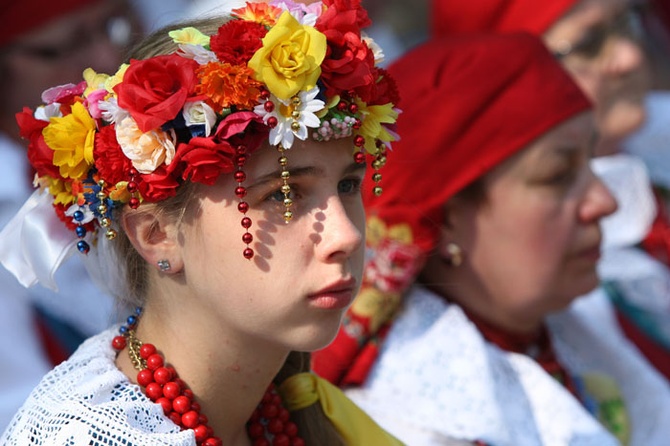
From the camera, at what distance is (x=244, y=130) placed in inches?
68.0

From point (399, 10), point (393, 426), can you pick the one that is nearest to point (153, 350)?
point (393, 426)

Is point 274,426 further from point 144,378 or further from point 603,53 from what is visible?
point 603,53

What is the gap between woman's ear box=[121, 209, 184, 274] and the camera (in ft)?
5.98

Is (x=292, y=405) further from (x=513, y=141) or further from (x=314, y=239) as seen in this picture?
(x=513, y=141)

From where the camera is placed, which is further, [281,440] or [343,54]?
[281,440]

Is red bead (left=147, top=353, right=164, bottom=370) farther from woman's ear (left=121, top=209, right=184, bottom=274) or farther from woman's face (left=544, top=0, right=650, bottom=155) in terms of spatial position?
woman's face (left=544, top=0, right=650, bottom=155)

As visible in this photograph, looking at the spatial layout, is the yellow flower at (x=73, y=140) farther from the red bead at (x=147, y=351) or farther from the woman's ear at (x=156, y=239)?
the red bead at (x=147, y=351)

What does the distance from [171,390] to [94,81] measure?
54 centimetres

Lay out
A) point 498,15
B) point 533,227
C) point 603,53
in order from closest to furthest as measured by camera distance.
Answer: point 533,227
point 603,53
point 498,15

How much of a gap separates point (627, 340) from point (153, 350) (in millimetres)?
1932

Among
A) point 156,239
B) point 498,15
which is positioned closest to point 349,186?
point 156,239

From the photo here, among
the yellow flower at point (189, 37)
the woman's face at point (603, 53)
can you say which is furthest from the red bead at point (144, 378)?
the woman's face at point (603, 53)

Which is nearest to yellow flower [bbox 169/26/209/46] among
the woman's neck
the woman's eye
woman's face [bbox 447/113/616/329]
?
the woman's eye

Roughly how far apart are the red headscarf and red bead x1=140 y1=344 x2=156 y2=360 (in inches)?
28.4
